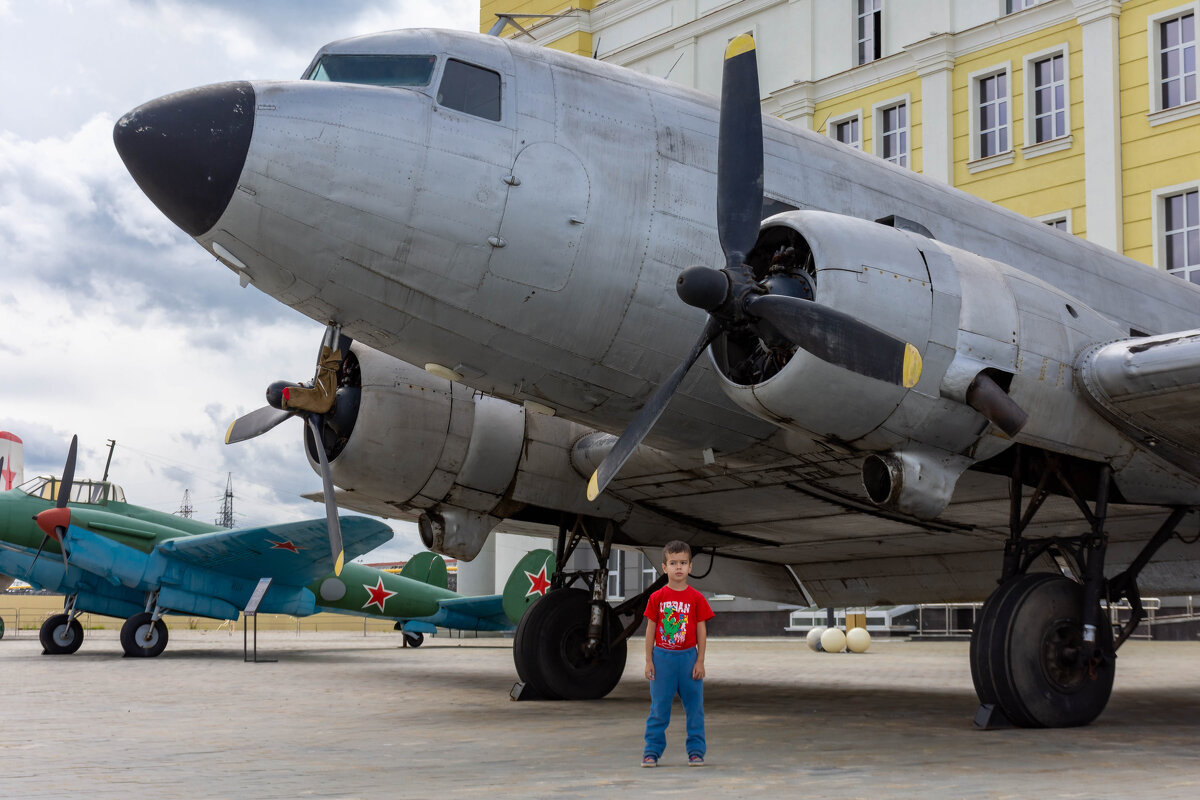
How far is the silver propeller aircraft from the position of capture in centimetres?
807

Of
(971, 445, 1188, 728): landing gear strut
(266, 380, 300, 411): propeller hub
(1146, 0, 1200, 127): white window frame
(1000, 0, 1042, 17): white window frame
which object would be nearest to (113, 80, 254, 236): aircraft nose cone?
(266, 380, 300, 411): propeller hub

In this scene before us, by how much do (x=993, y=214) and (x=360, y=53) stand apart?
21.1 ft

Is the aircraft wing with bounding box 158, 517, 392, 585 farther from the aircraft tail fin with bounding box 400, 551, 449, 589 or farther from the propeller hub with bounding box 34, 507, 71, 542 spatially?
the aircraft tail fin with bounding box 400, 551, 449, 589

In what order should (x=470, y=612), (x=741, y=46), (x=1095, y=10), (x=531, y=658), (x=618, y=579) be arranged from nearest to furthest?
(x=741, y=46)
(x=531, y=658)
(x=1095, y=10)
(x=470, y=612)
(x=618, y=579)

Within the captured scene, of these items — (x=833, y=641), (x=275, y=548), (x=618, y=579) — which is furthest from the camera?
(x=618, y=579)

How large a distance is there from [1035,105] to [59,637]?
23171 mm

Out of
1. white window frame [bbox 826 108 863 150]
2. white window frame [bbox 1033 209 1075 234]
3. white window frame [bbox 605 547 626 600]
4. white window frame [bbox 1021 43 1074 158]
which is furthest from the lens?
white window frame [bbox 605 547 626 600]

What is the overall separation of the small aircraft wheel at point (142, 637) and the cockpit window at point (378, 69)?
16725 mm

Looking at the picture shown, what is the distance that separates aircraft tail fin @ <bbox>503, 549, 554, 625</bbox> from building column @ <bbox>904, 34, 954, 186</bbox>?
12.6 metres

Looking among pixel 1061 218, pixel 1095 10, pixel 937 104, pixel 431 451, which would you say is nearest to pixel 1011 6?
pixel 1095 10

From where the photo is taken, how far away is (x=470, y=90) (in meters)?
8.75

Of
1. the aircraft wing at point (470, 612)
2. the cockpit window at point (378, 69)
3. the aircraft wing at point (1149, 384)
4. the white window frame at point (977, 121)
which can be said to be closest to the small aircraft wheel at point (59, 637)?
the aircraft wing at point (470, 612)

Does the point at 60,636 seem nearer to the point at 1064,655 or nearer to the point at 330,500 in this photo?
the point at 330,500

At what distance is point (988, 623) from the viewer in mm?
9000
